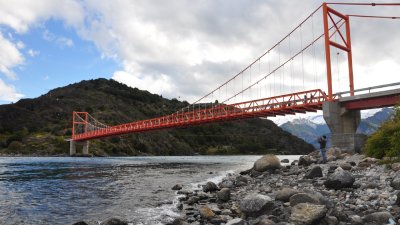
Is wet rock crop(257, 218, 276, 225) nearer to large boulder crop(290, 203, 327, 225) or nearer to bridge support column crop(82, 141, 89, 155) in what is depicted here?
large boulder crop(290, 203, 327, 225)

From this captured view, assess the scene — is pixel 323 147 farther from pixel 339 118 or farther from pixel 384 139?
pixel 339 118

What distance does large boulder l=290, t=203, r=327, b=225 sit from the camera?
8.02 m

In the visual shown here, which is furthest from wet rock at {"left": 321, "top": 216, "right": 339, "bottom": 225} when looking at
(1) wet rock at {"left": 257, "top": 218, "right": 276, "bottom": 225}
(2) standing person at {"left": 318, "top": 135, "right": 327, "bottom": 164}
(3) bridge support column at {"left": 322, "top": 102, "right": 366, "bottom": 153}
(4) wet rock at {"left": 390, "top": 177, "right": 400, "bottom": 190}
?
(3) bridge support column at {"left": 322, "top": 102, "right": 366, "bottom": 153}

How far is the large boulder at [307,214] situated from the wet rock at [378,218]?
0.93 m

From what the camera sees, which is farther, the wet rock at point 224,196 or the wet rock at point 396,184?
the wet rock at point 224,196

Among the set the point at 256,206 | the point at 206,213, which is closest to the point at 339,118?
the point at 206,213

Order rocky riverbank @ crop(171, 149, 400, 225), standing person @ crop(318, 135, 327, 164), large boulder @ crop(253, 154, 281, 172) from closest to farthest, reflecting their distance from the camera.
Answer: rocky riverbank @ crop(171, 149, 400, 225)
large boulder @ crop(253, 154, 281, 172)
standing person @ crop(318, 135, 327, 164)

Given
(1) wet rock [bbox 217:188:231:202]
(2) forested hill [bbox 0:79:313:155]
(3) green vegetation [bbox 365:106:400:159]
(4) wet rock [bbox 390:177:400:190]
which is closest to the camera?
(4) wet rock [bbox 390:177:400:190]

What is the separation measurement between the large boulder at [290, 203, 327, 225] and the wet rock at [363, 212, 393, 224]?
3.04 feet

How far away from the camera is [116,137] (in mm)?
120250

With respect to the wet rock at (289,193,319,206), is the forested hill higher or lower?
higher

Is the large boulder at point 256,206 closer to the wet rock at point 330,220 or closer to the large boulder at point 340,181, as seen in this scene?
the wet rock at point 330,220

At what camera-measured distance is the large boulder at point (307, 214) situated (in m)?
8.02

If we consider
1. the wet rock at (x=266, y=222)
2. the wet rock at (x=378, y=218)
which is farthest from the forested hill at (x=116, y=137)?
the wet rock at (x=378, y=218)
